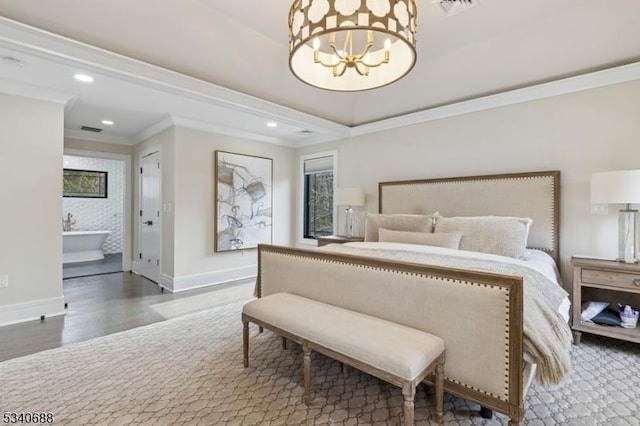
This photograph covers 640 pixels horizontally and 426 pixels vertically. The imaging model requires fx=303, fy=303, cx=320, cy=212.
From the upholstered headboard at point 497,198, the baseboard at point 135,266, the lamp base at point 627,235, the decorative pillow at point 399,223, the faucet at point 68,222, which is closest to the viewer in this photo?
the lamp base at point 627,235

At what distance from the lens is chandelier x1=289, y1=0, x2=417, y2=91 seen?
140 cm

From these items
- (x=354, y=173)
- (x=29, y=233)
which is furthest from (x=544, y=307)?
(x=29, y=233)

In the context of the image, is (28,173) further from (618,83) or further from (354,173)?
(618,83)

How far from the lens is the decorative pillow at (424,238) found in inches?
114

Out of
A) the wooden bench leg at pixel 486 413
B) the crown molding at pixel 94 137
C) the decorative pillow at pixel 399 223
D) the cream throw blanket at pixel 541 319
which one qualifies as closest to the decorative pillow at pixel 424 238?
the decorative pillow at pixel 399 223

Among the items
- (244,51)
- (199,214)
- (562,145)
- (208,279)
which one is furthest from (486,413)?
(199,214)

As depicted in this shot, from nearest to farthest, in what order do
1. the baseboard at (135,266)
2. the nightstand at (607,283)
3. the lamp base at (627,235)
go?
the nightstand at (607,283)
the lamp base at (627,235)
the baseboard at (135,266)

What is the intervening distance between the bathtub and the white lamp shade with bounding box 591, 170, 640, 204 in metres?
8.32

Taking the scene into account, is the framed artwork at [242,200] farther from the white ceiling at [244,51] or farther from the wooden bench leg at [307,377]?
the wooden bench leg at [307,377]

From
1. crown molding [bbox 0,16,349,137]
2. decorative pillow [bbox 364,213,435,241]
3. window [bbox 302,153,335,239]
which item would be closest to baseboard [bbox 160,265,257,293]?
window [bbox 302,153,335,239]

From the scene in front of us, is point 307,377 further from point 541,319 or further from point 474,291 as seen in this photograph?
point 541,319

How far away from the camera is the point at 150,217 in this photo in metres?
4.95

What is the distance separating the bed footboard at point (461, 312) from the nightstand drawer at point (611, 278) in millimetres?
1708

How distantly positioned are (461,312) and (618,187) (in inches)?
78.9
